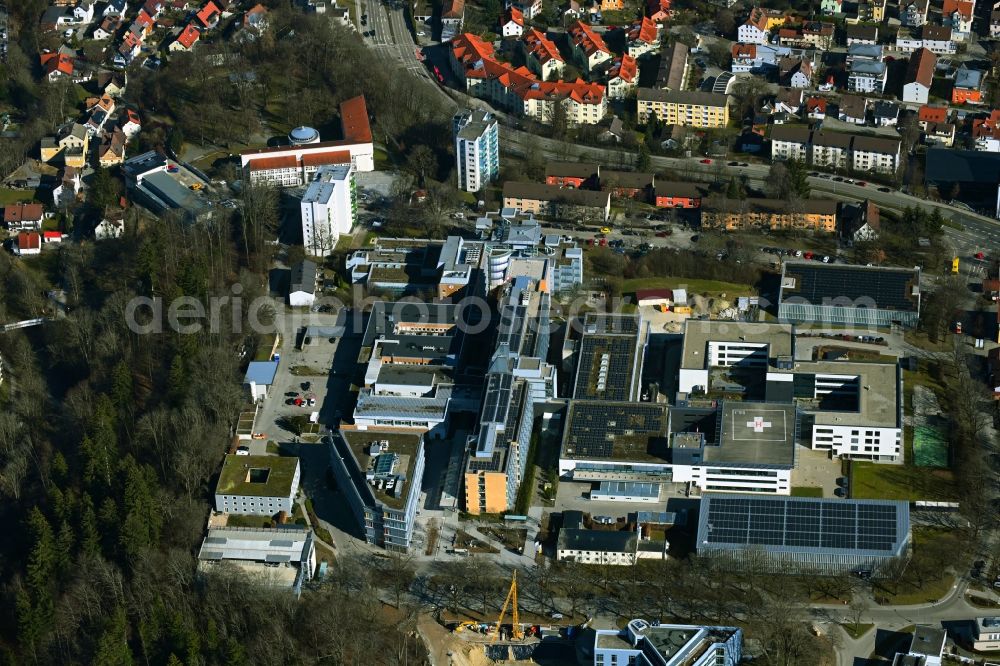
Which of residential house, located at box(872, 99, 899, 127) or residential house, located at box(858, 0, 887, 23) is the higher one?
residential house, located at box(858, 0, 887, 23)

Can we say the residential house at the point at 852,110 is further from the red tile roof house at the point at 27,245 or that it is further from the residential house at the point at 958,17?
the red tile roof house at the point at 27,245

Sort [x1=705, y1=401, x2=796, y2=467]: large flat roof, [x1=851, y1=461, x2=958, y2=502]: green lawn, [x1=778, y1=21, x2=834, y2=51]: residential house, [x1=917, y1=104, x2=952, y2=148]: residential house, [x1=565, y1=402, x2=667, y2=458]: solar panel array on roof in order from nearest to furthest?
[x1=851, y1=461, x2=958, y2=502]: green lawn → [x1=705, y1=401, x2=796, y2=467]: large flat roof → [x1=565, y1=402, x2=667, y2=458]: solar panel array on roof → [x1=917, y1=104, x2=952, y2=148]: residential house → [x1=778, y1=21, x2=834, y2=51]: residential house

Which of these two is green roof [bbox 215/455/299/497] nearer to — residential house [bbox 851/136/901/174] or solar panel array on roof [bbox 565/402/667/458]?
solar panel array on roof [bbox 565/402/667/458]

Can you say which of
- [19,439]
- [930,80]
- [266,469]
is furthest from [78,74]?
[930,80]

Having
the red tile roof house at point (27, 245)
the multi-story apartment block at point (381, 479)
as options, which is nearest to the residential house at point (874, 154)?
the multi-story apartment block at point (381, 479)

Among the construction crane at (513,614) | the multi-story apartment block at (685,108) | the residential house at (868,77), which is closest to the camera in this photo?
the construction crane at (513,614)

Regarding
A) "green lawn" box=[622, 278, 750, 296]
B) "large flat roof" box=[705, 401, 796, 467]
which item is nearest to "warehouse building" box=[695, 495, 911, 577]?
"large flat roof" box=[705, 401, 796, 467]
